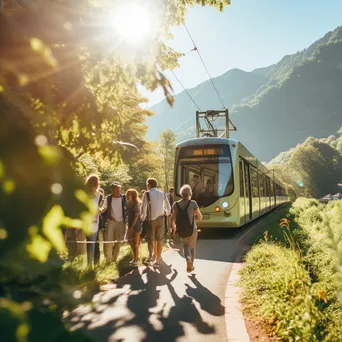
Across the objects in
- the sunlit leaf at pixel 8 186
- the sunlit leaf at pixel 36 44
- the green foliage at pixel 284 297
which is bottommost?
the green foliage at pixel 284 297

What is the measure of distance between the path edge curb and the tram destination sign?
621 centimetres

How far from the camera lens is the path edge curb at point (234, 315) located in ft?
12.7

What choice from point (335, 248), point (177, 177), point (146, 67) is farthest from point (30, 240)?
point (177, 177)

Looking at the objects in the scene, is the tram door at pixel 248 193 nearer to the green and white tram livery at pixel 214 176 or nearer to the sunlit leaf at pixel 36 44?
the green and white tram livery at pixel 214 176

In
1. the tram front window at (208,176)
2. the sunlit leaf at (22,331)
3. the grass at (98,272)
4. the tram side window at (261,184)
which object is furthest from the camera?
the tram side window at (261,184)

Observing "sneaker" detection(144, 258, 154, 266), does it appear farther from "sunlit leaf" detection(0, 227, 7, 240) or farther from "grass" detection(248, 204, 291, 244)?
"sunlit leaf" detection(0, 227, 7, 240)

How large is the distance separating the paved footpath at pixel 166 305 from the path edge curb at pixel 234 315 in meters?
0.05

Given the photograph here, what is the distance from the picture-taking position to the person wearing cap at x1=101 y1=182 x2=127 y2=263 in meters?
7.86

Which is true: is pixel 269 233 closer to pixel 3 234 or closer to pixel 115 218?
pixel 115 218

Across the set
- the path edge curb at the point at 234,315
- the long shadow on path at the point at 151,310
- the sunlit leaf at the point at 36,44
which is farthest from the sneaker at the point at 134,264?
the sunlit leaf at the point at 36,44

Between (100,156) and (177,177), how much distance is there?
30.9 feet

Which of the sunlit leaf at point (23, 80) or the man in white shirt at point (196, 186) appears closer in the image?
the sunlit leaf at point (23, 80)

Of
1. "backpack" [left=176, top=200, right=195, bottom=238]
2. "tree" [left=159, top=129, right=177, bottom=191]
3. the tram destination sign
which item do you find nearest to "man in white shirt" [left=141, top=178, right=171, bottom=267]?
"backpack" [left=176, top=200, right=195, bottom=238]

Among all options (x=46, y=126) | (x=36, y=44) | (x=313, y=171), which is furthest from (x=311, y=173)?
(x=46, y=126)
